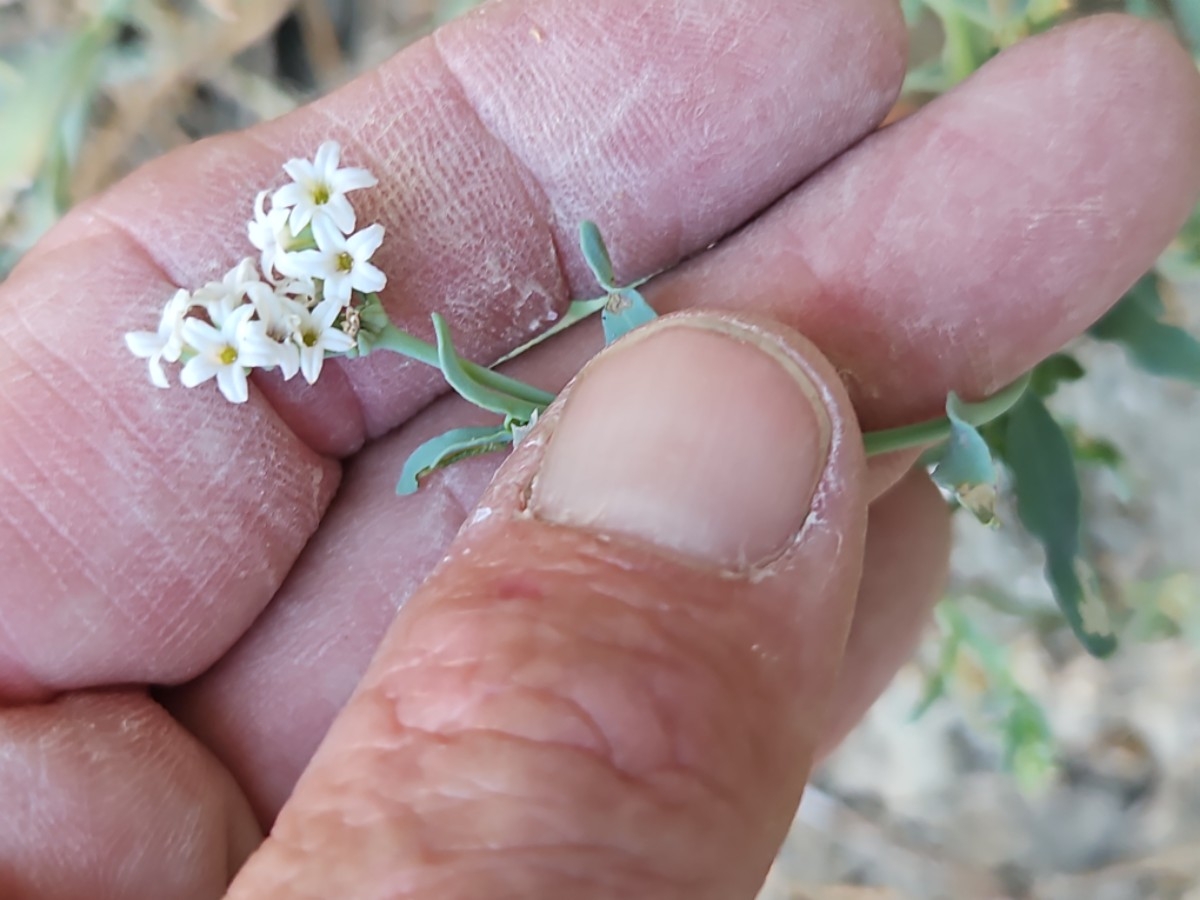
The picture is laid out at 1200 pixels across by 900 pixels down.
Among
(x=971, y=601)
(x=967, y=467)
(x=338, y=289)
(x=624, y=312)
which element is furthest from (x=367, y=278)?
(x=971, y=601)

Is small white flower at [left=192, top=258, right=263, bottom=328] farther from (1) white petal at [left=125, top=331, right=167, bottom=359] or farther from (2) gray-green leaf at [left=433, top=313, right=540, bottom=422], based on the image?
(2) gray-green leaf at [left=433, top=313, right=540, bottom=422]

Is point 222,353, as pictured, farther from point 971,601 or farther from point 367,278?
point 971,601

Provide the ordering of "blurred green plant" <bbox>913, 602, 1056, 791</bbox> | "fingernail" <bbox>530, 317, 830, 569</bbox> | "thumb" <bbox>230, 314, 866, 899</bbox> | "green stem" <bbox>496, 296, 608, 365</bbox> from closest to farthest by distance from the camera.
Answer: "thumb" <bbox>230, 314, 866, 899</bbox>, "fingernail" <bbox>530, 317, 830, 569</bbox>, "green stem" <bbox>496, 296, 608, 365</bbox>, "blurred green plant" <bbox>913, 602, 1056, 791</bbox>

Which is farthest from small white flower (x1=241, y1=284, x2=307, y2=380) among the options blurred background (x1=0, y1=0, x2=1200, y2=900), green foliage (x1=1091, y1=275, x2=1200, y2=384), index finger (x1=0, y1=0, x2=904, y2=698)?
green foliage (x1=1091, y1=275, x2=1200, y2=384)

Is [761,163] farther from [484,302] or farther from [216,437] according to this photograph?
[216,437]

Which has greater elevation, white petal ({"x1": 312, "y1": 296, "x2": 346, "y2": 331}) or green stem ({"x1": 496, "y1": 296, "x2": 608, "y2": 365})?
white petal ({"x1": 312, "y1": 296, "x2": 346, "y2": 331})

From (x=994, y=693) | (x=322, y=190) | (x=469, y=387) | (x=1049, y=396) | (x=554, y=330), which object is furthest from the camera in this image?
(x=994, y=693)
